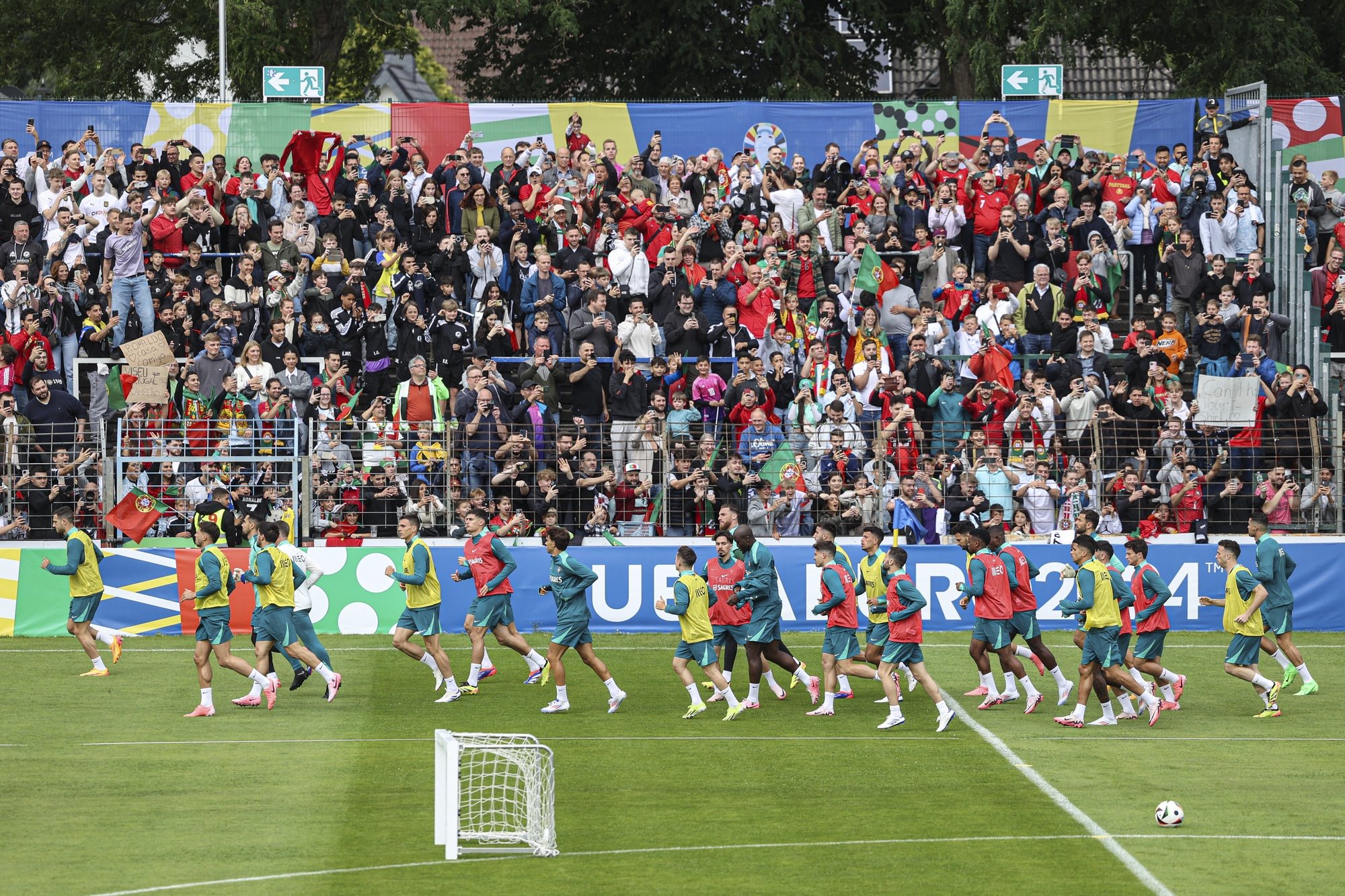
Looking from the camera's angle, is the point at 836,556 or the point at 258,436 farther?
the point at 258,436

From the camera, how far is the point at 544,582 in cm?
2264

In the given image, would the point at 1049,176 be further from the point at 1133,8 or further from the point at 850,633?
the point at 850,633

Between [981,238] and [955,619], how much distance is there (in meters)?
7.29

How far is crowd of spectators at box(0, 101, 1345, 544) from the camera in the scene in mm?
23391

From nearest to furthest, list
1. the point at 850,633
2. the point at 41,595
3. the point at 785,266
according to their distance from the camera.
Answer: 1. the point at 850,633
2. the point at 41,595
3. the point at 785,266

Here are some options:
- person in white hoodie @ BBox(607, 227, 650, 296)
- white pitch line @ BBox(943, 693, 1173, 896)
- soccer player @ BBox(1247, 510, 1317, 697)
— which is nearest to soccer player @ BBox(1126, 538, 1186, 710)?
soccer player @ BBox(1247, 510, 1317, 697)

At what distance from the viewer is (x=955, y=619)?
75.5ft

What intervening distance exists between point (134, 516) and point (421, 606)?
22.4 ft

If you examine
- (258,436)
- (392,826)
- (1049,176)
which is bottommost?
(392,826)

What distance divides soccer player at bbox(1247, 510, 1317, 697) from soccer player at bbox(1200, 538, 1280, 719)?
122 millimetres

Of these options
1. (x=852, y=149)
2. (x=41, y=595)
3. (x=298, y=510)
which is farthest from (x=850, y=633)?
(x=852, y=149)

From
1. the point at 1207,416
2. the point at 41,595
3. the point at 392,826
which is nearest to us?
the point at 392,826

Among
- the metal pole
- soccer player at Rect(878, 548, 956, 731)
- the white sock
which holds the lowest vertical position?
the white sock

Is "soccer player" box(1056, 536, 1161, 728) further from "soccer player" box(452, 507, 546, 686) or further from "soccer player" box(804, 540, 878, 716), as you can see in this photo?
"soccer player" box(452, 507, 546, 686)
